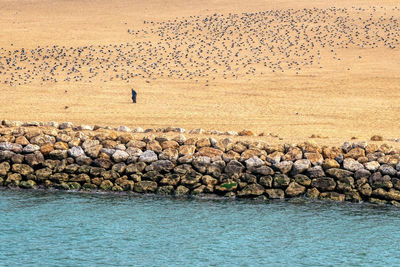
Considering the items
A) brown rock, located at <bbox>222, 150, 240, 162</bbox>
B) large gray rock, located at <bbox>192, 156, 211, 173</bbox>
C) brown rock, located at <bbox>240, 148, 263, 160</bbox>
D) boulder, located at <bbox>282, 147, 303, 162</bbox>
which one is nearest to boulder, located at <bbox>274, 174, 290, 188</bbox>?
boulder, located at <bbox>282, 147, 303, 162</bbox>

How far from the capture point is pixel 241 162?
2459 centimetres

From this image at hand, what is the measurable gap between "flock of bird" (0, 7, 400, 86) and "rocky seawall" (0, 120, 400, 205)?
24.5 m

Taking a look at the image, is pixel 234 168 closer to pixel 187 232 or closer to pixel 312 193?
pixel 312 193

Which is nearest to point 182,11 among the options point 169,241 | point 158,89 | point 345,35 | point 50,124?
point 345,35

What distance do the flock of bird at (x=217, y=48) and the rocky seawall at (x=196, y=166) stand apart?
24482 mm

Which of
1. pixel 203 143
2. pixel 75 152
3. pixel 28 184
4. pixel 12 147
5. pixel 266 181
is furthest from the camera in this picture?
pixel 12 147

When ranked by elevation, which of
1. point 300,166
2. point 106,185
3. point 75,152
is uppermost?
point 75,152

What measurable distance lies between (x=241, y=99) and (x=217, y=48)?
21.6 m

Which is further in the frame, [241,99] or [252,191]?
[241,99]

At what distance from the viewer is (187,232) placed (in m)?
20.9

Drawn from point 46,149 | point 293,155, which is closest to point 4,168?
point 46,149

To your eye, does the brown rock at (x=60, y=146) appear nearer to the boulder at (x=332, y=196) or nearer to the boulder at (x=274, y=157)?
the boulder at (x=274, y=157)

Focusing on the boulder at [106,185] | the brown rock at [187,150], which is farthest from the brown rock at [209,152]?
the boulder at [106,185]

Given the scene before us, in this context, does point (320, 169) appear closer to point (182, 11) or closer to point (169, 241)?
point (169, 241)
